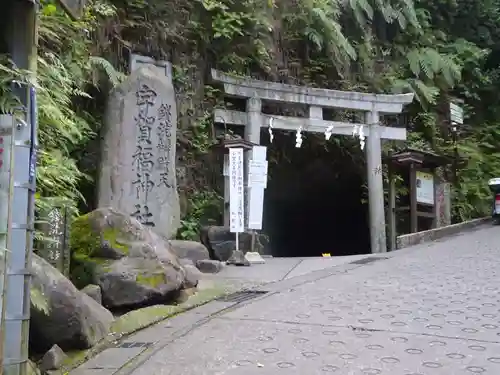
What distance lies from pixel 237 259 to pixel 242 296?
292 cm

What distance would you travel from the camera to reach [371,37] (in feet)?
58.4

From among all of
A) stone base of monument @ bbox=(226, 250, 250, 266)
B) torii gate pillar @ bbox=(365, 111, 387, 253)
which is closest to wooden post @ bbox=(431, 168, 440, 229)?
torii gate pillar @ bbox=(365, 111, 387, 253)

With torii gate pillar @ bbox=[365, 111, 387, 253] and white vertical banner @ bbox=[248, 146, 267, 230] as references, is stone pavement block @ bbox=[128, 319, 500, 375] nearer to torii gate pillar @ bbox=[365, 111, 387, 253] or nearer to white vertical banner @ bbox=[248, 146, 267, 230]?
white vertical banner @ bbox=[248, 146, 267, 230]

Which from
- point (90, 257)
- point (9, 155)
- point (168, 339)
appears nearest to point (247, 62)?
point (90, 257)

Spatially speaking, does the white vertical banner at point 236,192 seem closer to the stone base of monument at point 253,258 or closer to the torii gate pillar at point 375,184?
the stone base of monument at point 253,258

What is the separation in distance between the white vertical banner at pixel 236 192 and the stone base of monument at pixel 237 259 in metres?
0.47

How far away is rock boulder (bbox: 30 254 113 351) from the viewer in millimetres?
4480

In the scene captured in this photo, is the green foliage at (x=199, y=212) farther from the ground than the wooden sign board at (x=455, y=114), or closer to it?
closer to it

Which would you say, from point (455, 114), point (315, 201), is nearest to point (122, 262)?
point (315, 201)

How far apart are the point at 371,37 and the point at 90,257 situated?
562 inches

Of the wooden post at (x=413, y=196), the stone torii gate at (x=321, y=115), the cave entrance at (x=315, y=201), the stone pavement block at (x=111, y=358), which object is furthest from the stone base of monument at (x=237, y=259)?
the wooden post at (x=413, y=196)

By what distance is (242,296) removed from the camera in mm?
7113

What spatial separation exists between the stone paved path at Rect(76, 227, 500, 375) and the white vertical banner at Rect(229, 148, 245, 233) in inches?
106

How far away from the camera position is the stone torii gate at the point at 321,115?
12.4 meters
